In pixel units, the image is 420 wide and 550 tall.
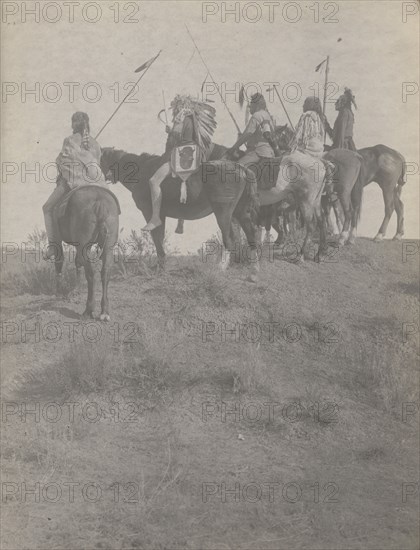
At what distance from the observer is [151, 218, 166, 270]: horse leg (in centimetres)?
868

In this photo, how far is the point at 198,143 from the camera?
8750mm

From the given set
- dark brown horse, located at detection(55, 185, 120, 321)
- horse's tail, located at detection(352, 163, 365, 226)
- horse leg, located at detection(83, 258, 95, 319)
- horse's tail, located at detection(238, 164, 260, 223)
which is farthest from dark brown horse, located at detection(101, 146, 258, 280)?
horse's tail, located at detection(352, 163, 365, 226)

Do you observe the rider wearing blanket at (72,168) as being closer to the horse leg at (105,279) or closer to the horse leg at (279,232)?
the horse leg at (105,279)

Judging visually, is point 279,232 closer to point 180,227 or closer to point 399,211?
point 180,227

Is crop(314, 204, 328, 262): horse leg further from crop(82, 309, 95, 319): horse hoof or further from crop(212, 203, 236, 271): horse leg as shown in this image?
crop(82, 309, 95, 319): horse hoof

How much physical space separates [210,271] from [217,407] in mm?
1771

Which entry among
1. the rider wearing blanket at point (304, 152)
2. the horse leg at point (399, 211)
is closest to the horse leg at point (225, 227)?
the rider wearing blanket at point (304, 152)

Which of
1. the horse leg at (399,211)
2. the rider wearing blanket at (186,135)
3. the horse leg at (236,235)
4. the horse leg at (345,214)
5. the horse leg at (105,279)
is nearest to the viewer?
the horse leg at (105,279)

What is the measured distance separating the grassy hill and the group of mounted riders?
3.13ft

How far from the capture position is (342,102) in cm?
855

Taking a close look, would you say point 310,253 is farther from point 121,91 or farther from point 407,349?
point 121,91

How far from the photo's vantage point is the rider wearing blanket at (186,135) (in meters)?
8.55

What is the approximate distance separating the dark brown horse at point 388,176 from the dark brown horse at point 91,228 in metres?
3.07

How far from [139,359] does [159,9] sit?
3.80 m
